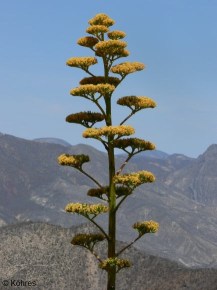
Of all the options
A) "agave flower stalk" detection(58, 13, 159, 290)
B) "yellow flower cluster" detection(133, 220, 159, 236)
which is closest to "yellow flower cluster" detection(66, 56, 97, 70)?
"agave flower stalk" detection(58, 13, 159, 290)

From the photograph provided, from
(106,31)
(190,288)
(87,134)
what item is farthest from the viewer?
(190,288)

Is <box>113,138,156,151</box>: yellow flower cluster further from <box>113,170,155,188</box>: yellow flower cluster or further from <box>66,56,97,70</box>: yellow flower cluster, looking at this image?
<box>66,56,97,70</box>: yellow flower cluster

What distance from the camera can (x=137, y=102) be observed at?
32219mm

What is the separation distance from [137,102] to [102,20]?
15.4 feet

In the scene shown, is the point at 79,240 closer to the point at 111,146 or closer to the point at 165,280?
the point at 111,146

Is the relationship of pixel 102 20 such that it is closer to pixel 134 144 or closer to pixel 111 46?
pixel 111 46

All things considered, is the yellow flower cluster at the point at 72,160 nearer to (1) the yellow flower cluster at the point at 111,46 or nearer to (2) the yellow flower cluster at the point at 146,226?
(2) the yellow flower cluster at the point at 146,226

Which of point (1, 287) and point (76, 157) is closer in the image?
point (76, 157)

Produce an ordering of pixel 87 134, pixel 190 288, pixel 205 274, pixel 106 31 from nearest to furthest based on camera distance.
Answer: pixel 87 134 < pixel 106 31 < pixel 190 288 < pixel 205 274

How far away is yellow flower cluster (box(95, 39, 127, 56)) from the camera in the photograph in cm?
3219

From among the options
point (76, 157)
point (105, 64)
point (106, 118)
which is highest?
point (105, 64)

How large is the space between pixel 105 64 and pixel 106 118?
2729 mm

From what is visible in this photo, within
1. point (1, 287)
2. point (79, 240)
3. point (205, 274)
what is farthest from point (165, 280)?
Result: point (79, 240)

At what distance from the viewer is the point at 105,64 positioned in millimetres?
33344
